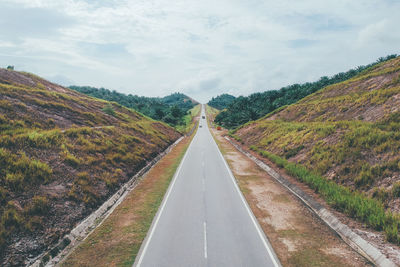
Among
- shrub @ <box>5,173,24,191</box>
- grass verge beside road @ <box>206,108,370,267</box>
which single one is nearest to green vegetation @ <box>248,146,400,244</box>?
grass verge beside road @ <box>206,108,370,267</box>

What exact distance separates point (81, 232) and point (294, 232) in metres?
10.8

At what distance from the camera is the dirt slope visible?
13.1m

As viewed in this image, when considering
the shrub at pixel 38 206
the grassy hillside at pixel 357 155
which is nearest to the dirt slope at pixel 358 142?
the grassy hillside at pixel 357 155

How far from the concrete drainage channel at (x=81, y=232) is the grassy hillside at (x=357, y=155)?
45.8 feet

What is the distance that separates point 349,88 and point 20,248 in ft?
155

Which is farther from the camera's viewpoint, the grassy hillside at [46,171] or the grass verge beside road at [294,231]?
the grassy hillside at [46,171]

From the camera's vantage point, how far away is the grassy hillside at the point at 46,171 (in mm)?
8984

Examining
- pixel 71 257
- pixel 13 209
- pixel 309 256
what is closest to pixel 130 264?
pixel 71 257

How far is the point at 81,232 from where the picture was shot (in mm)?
10422

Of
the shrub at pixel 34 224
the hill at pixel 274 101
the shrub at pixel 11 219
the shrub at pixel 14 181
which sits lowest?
the shrub at pixel 34 224

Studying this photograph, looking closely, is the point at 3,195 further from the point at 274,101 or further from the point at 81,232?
the point at 274,101

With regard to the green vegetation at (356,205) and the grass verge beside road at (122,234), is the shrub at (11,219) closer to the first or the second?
the grass verge beside road at (122,234)

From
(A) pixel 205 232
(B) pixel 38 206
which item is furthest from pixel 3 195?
(A) pixel 205 232

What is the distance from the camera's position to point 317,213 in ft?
40.8
